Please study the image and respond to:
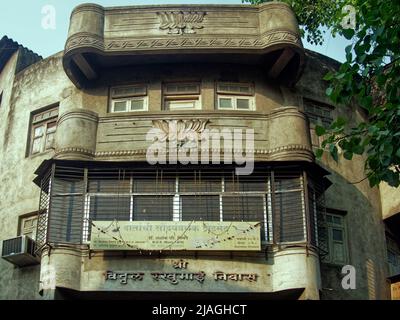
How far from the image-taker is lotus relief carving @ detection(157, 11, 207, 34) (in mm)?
17375

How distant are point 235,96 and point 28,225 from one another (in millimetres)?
6088

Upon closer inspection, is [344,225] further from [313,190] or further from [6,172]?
[6,172]

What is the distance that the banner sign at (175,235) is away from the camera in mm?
14586

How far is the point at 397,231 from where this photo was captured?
62.4 feet

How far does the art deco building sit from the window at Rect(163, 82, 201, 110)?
1.4 inches

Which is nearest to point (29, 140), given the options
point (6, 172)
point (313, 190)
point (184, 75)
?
point (6, 172)

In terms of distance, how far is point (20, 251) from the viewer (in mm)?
16031

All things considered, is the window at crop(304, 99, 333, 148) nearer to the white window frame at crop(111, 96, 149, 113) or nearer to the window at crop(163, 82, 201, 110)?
the window at crop(163, 82, 201, 110)

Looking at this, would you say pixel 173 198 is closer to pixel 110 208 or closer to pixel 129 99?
pixel 110 208

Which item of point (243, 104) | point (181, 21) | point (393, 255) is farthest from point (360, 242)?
point (181, 21)

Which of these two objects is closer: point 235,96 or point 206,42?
point 206,42

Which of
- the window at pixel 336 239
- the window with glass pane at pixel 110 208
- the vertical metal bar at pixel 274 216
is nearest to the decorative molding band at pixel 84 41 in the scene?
the window with glass pane at pixel 110 208
